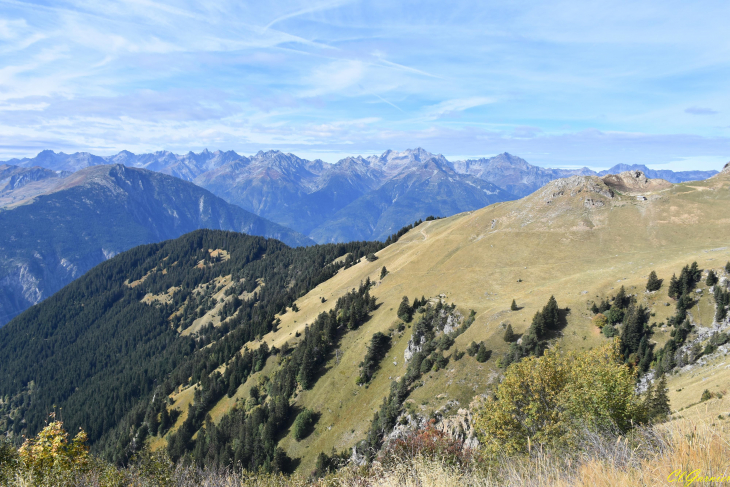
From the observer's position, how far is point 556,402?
3056 centimetres

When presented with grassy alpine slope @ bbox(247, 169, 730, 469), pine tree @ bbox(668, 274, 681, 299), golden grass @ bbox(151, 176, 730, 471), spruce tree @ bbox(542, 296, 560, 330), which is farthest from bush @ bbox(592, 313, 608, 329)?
pine tree @ bbox(668, 274, 681, 299)

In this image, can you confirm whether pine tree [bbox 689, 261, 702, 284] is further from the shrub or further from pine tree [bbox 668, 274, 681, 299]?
the shrub

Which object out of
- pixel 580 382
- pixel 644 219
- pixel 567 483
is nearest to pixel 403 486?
pixel 567 483

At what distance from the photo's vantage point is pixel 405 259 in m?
133

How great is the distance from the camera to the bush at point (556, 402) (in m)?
25.5

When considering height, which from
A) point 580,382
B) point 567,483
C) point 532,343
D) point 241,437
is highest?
point 567,483

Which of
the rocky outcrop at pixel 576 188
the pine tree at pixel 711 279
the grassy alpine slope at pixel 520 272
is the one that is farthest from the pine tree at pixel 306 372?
the rocky outcrop at pixel 576 188

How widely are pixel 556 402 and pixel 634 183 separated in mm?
144533

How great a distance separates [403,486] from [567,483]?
17.1 feet

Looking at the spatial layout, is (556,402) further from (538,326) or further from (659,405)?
(538,326)

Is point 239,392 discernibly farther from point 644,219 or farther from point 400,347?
point 644,219

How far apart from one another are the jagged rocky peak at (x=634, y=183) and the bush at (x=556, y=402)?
12792 cm

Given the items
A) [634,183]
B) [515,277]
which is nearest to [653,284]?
[515,277]

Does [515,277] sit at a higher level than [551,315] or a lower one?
higher
